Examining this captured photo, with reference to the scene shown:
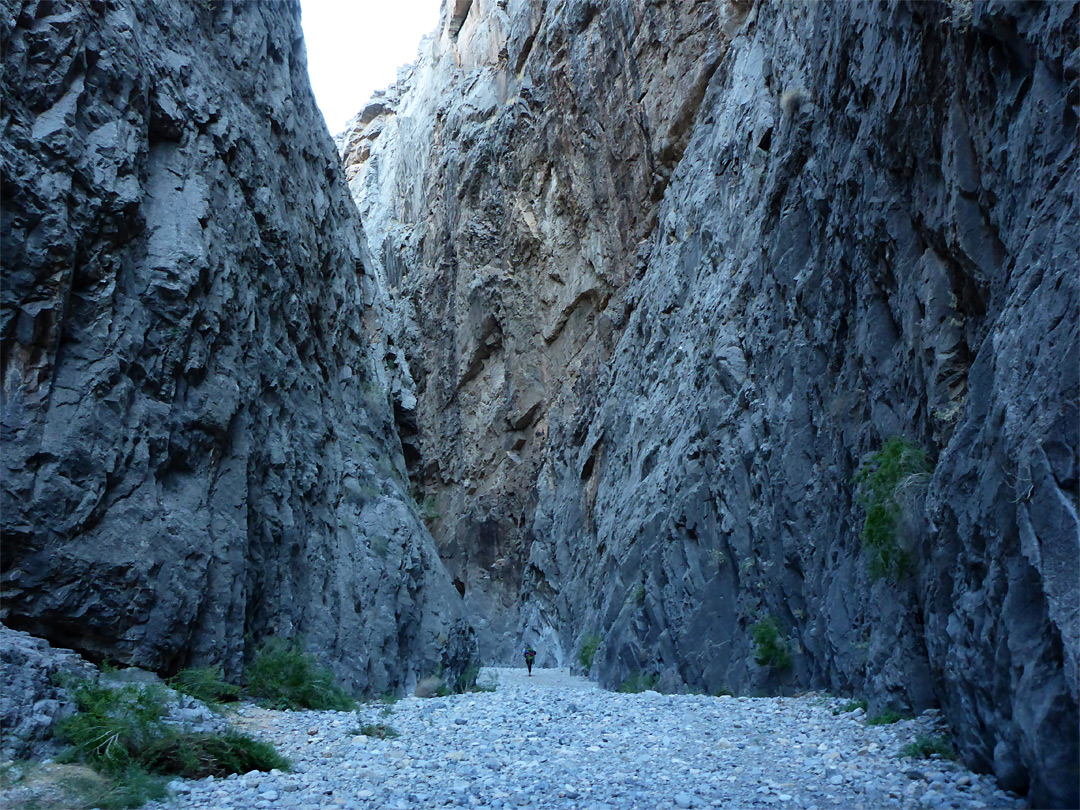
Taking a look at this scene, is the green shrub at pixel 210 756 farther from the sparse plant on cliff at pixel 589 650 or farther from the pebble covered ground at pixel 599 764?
the sparse plant on cliff at pixel 589 650

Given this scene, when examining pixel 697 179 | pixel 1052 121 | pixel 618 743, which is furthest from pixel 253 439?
pixel 697 179

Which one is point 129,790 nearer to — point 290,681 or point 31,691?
point 31,691

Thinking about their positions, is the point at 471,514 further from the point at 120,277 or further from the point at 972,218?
the point at 972,218

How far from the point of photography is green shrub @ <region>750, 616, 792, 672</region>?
12.5 m

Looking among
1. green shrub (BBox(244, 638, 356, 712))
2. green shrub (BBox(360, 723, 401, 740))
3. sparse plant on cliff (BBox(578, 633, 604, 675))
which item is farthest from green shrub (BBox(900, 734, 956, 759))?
sparse plant on cliff (BBox(578, 633, 604, 675))

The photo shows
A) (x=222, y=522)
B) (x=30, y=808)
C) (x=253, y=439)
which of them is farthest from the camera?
(x=253, y=439)

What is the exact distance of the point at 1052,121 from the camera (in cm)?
558

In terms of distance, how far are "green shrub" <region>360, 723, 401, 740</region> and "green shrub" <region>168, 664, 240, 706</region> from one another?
1625 millimetres

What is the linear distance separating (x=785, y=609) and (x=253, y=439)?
8.73 metres

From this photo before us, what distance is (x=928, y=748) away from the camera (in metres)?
6.38

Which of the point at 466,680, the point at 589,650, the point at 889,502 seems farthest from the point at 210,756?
the point at 589,650

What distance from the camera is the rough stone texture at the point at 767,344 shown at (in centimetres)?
538

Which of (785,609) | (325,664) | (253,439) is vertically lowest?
(325,664)

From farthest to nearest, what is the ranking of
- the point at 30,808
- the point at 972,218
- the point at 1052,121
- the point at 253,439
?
the point at 253,439 → the point at 972,218 → the point at 1052,121 → the point at 30,808
